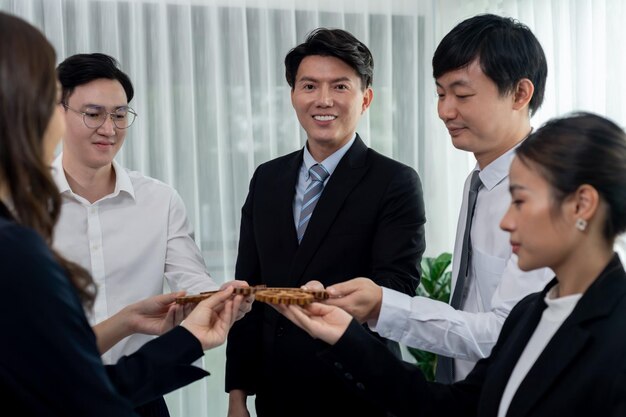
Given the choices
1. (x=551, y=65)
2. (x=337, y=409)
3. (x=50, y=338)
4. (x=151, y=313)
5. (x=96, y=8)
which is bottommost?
(x=337, y=409)

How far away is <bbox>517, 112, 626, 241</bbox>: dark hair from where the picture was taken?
66.2 inches

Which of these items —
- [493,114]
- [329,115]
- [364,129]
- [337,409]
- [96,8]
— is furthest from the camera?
[364,129]

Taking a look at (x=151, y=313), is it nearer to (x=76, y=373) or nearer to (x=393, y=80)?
(x=76, y=373)

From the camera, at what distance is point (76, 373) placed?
1.39 metres

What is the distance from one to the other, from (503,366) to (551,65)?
3.27m

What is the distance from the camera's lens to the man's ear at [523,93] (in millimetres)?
2471

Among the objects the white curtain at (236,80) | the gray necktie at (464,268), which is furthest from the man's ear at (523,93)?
the white curtain at (236,80)

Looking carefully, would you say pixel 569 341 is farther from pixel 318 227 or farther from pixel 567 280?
pixel 318 227

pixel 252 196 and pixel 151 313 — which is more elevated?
pixel 252 196

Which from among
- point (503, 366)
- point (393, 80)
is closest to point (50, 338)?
point (503, 366)

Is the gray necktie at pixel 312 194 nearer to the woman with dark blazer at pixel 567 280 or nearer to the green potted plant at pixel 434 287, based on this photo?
the woman with dark blazer at pixel 567 280

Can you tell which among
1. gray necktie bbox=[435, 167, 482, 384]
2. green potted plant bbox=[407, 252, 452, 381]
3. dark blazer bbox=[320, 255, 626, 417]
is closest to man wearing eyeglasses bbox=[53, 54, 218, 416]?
gray necktie bbox=[435, 167, 482, 384]

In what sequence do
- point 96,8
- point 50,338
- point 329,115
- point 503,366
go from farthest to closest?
point 96,8
point 329,115
point 503,366
point 50,338

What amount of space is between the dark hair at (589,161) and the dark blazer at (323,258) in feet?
3.01
